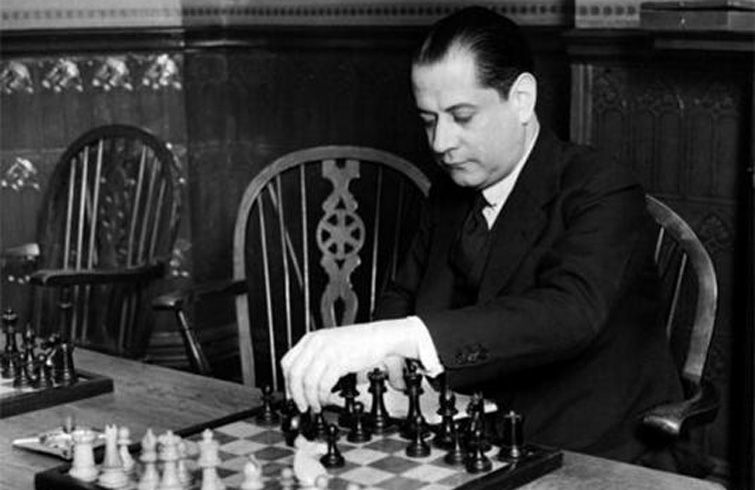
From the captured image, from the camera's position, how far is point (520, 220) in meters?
2.73

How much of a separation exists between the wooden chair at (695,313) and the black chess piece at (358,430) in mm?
547

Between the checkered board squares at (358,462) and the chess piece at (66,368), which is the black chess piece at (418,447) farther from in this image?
the chess piece at (66,368)

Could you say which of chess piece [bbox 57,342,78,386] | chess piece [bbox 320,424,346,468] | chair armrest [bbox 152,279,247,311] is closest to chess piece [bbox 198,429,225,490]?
chess piece [bbox 320,424,346,468]

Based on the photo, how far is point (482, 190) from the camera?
2830mm

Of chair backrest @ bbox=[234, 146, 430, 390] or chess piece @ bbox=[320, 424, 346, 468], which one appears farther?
chair backrest @ bbox=[234, 146, 430, 390]

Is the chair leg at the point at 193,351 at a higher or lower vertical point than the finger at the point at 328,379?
lower

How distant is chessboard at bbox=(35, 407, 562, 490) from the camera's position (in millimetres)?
1976

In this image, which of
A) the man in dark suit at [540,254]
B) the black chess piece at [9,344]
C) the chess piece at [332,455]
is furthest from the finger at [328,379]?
the black chess piece at [9,344]

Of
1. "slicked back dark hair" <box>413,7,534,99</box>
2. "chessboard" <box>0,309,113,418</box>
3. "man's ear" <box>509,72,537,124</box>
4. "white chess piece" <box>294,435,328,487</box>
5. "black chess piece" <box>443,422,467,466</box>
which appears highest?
"slicked back dark hair" <box>413,7,534,99</box>

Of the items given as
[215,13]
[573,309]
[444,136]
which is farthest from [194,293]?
[215,13]

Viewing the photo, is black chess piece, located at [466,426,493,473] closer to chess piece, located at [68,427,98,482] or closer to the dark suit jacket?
the dark suit jacket

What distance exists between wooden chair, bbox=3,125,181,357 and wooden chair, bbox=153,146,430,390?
37 centimetres

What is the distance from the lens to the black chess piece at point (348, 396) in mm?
2262

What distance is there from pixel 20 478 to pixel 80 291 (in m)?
2.91
